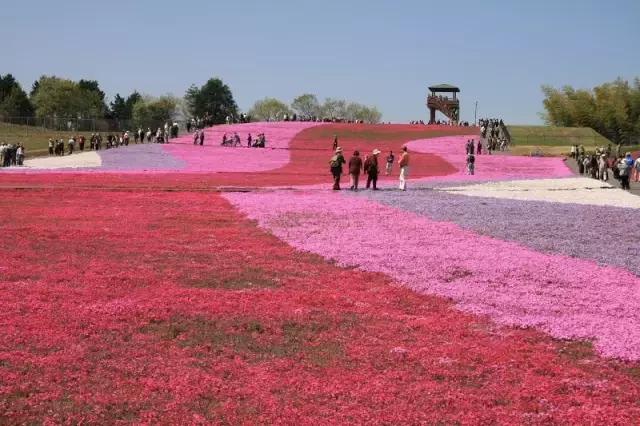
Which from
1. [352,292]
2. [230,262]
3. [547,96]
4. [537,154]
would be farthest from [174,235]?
[547,96]

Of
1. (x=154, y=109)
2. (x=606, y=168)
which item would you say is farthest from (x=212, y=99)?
(x=606, y=168)

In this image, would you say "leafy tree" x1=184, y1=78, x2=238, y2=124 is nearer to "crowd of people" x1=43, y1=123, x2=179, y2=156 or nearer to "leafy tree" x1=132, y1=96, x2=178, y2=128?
"leafy tree" x1=132, y1=96, x2=178, y2=128

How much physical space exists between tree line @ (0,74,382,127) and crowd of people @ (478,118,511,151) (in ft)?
115

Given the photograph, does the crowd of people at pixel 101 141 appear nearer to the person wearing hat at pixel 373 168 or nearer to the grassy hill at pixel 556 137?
the person wearing hat at pixel 373 168

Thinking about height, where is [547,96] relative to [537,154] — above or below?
above

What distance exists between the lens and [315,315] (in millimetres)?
10500

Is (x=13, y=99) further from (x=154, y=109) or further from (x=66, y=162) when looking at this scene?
(x=66, y=162)

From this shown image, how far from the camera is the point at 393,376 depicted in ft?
26.2

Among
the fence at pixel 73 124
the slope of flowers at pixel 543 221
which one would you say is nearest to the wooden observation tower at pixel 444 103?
the fence at pixel 73 124

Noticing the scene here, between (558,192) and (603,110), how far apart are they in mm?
76161

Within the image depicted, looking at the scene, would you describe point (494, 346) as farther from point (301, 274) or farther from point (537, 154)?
point (537, 154)

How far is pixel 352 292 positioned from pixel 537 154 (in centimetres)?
5646

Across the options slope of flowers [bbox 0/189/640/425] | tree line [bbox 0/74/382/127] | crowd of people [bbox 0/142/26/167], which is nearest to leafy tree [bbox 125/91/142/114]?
tree line [bbox 0/74/382/127]

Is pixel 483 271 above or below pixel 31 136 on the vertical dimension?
below
